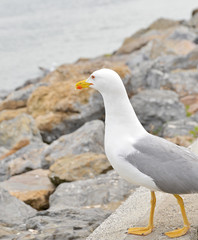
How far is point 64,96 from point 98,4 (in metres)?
35.1

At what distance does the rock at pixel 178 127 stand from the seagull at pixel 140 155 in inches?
184

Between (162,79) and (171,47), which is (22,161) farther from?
(171,47)

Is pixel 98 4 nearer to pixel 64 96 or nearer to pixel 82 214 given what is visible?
pixel 64 96

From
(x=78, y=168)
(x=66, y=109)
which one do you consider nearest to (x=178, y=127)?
(x=66, y=109)

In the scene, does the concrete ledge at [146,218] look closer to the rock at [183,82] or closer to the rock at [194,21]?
→ the rock at [183,82]

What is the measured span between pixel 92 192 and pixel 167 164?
2377 mm

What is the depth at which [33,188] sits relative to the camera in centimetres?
654

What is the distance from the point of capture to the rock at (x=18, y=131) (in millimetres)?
9204

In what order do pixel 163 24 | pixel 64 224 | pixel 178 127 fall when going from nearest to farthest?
1. pixel 64 224
2. pixel 178 127
3. pixel 163 24

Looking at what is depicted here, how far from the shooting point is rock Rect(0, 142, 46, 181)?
7.85m

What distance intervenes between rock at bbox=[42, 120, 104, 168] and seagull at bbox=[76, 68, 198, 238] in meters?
3.82

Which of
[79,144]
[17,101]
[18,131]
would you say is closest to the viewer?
[79,144]

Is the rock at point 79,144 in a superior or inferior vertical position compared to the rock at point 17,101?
inferior

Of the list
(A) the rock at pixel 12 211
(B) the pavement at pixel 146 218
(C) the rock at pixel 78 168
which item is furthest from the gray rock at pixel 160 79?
(B) the pavement at pixel 146 218
